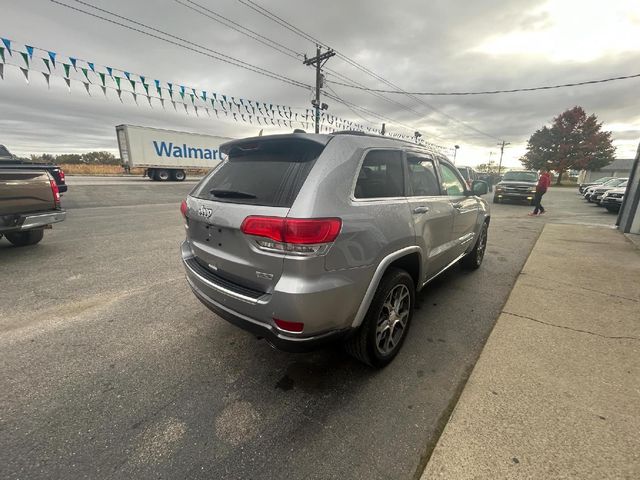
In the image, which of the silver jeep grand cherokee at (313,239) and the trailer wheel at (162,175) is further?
the trailer wheel at (162,175)

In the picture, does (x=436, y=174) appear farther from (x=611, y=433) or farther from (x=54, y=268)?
(x=54, y=268)

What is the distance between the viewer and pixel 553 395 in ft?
6.95

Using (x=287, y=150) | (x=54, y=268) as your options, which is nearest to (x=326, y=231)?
(x=287, y=150)

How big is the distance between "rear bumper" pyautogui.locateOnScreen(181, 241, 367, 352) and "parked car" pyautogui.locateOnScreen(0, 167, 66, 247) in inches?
180

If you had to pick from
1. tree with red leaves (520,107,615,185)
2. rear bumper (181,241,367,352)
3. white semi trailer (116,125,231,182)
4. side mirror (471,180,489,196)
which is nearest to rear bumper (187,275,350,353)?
rear bumper (181,241,367,352)

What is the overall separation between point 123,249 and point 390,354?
526 cm

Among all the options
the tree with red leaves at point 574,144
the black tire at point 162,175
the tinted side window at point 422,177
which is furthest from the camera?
the tree with red leaves at point 574,144

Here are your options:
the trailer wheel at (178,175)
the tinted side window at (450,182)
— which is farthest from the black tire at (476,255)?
the trailer wheel at (178,175)

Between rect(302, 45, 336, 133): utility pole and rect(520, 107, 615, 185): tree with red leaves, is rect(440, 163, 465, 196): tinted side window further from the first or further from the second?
rect(520, 107, 615, 185): tree with red leaves

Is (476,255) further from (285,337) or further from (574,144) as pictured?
(574,144)

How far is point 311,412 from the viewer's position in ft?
6.49

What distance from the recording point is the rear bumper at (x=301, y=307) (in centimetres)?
177

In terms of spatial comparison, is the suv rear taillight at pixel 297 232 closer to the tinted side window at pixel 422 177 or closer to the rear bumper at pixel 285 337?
the rear bumper at pixel 285 337

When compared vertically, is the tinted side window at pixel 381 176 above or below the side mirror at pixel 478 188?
above
